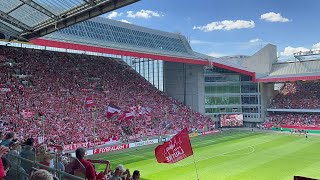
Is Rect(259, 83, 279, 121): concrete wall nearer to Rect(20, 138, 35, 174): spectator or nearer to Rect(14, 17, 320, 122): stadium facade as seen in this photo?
Rect(14, 17, 320, 122): stadium facade

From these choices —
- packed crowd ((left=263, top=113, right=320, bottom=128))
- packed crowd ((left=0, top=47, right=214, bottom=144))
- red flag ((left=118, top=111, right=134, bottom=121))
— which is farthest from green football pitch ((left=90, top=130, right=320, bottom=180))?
packed crowd ((left=263, top=113, right=320, bottom=128))

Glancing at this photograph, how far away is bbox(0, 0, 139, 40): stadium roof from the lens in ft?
48.7

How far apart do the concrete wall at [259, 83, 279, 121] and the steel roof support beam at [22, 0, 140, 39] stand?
52.6 metres

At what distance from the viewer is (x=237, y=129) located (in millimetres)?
61531

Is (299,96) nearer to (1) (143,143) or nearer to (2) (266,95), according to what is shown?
(2) (266,95)

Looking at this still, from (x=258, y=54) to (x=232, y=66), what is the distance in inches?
518

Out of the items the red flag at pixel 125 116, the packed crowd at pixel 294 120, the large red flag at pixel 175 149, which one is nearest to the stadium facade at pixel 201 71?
the packed crowd at pixel 294 120

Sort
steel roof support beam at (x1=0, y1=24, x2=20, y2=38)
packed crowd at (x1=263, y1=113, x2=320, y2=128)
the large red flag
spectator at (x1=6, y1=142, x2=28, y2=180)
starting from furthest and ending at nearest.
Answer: packed crowd at (x1=263, y1=113, x2=320, y2=128)
steel roof support beam at (x1=0, y1=24, x2=20, y2=38)
the large red flag
spectator at (x1=6, y1=142, x2=28, y2=180)

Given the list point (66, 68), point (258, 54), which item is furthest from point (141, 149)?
point (258, 54)

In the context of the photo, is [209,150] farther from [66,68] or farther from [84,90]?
[66,68]

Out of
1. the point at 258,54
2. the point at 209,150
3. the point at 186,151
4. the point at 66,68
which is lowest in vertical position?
the point at 209,150

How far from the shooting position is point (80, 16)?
53.0 feet

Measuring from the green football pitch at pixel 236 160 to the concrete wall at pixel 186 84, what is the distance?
53.3 feet

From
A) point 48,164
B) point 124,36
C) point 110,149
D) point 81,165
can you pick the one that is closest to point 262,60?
point 124,36
